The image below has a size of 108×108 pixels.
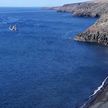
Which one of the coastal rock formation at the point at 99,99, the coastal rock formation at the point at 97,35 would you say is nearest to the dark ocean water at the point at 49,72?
the coastal rock formation at the point at 99,99

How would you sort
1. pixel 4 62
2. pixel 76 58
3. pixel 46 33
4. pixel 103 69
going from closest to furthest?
pixel 103 69 → pixel 4 62 → pixel 76 58 → pixel 46 33

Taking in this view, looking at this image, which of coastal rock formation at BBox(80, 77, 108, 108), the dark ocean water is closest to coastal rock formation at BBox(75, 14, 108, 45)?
the dark ocean water

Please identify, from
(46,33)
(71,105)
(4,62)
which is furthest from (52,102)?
(46,33)

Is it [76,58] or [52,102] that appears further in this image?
[76,58]

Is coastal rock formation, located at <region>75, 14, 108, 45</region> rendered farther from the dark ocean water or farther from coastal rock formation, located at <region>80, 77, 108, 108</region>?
coastal rock formation, located at <region>80, 77, 108, 108</region>

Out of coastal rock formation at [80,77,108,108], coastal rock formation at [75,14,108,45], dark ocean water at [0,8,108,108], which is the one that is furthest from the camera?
coastal rock formation at [75,14,108,45]

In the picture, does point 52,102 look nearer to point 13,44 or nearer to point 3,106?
point 3,106

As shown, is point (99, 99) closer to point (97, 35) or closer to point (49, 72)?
point (49, 72)

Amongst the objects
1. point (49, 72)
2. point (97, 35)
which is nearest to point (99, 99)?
point (49, 72)
